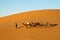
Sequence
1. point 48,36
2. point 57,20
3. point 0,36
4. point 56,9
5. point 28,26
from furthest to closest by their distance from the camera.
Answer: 1. point 56,9
2. point 57,20
3. point 28,26
4. point 0,36
5. point 48,36

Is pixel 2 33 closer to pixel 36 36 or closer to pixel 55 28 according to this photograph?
pixel 36 36

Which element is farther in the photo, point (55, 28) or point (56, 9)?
point (56, 9)

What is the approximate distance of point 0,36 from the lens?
10133mm

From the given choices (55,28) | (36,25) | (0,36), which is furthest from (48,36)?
(0,36)

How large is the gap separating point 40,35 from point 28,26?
1.89m

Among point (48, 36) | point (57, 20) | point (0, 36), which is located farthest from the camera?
point (57, 20)

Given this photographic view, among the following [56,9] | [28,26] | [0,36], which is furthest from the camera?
[56,9]

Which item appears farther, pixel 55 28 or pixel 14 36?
pixel 55 28

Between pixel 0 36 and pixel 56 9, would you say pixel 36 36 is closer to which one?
pixel 0 36

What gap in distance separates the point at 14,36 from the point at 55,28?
2.68 meters

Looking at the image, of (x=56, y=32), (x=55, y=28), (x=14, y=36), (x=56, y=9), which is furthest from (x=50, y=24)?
(x=56, y=9)

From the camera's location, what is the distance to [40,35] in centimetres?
972

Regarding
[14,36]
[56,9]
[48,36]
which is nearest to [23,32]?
[14,36]

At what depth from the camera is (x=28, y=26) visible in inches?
449
